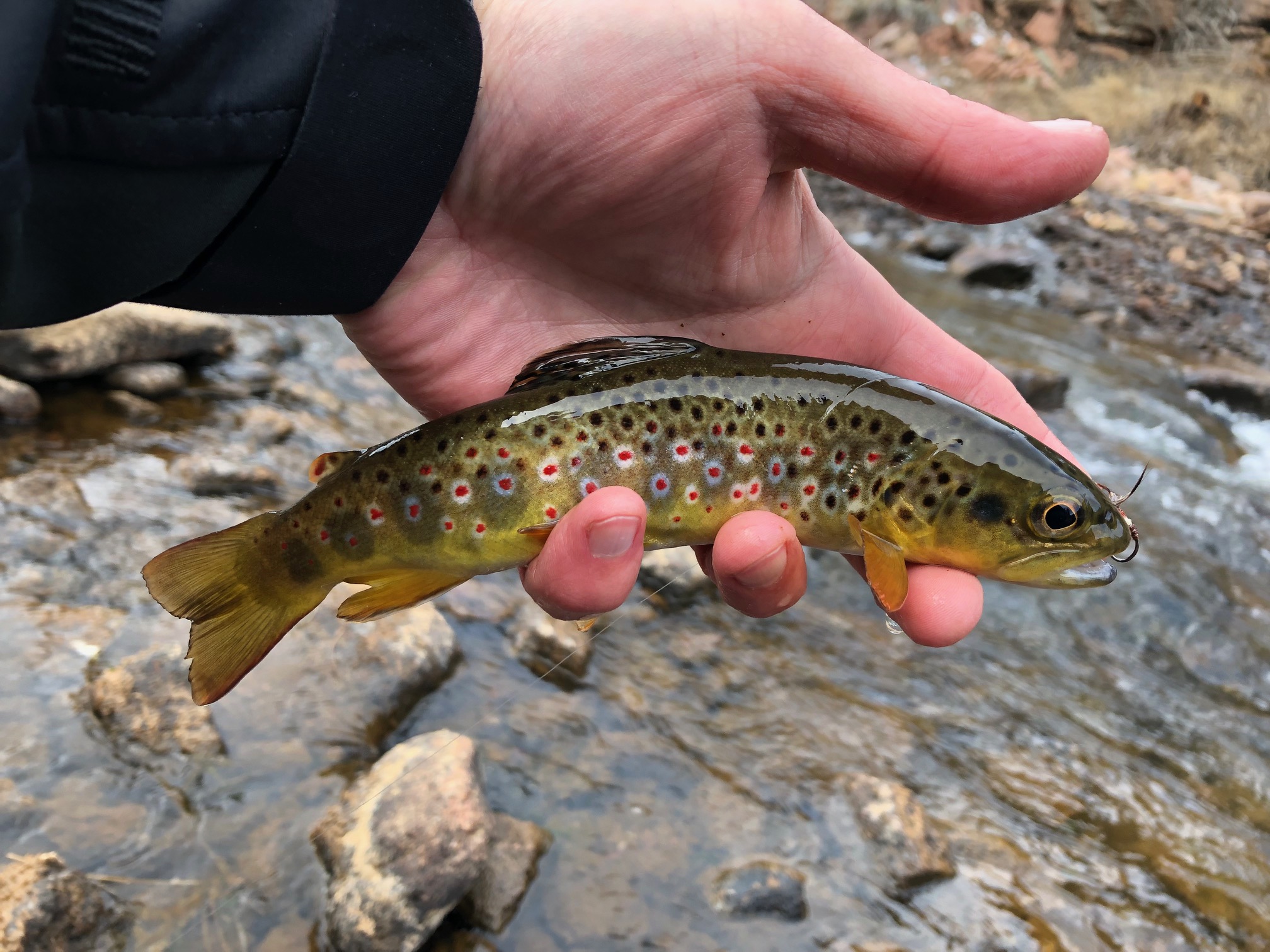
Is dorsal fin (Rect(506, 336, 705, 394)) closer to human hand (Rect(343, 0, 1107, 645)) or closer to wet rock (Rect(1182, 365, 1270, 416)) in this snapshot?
human hand (Rect(343, 0, 1107, 645))

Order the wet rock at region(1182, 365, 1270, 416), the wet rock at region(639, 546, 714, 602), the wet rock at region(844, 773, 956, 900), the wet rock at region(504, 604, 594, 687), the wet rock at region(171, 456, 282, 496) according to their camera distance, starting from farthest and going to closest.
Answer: the wet rock at region(1182, 365, 1270, 416), the wet rock at region(171, 456, 282, 496), the wet rock at region(639, 546, 714, 602), the wet rock at region(504, 604, 594, 687), the wet rock at region(844, 773, 956, 900)

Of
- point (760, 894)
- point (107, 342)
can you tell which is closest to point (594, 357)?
point (760, 894)

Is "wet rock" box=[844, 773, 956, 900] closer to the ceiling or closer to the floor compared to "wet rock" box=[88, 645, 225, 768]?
closer to the ceiling

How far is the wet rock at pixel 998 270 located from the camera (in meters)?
12.1

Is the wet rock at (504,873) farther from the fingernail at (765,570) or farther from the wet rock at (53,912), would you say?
the fingernail at (765,570)

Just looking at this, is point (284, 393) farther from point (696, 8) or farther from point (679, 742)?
point (696, 8)

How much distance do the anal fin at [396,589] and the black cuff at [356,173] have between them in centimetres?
80

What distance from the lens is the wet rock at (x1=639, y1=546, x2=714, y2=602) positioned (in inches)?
198

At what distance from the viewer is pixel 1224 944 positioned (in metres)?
3.85

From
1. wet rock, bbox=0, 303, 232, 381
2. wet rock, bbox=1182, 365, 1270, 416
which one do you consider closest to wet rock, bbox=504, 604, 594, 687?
wet rock, bbox=0, 303, 232, 381

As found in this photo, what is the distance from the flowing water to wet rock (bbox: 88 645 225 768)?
0.08 m

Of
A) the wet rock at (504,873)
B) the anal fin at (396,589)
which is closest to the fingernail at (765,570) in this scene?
the anal fin at (396,589)

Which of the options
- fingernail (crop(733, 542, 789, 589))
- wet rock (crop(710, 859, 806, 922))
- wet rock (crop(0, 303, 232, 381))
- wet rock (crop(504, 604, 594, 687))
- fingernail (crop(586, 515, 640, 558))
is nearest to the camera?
fingernail (crop(586, 515, 640, 558))

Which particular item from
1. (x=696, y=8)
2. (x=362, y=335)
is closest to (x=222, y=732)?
(x=362, y=335)
